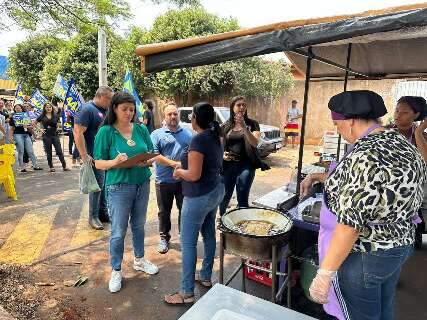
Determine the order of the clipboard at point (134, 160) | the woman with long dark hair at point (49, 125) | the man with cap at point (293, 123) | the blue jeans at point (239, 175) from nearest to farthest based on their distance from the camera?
the clipboard at point (134, 160) < the blue jeans at point (239, 175) < the woman with long dark hair at point (49, 125) < the man with cap at point (293, 123)

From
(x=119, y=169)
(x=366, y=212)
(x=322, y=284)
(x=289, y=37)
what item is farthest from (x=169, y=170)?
(x=366, y=212)

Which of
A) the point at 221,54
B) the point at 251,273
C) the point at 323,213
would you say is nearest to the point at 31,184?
the point at 251,273

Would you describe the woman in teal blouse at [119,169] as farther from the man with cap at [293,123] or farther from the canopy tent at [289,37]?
the man with cap at [293,123]

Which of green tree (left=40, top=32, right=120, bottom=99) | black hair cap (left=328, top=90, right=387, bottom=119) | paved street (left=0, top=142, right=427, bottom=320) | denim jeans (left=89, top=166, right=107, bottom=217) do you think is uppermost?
green tree (left=40, top=32, right=120, bottom=99)

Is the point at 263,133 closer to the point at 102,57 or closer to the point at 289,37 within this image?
the point at 102,57

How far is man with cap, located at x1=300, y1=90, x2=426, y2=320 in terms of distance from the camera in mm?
1584

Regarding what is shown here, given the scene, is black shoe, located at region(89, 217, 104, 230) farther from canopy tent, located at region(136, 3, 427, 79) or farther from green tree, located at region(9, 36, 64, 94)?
green tree, located at region(9, 36, 64, 94)

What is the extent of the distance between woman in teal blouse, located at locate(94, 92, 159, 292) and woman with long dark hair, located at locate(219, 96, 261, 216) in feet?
4.49

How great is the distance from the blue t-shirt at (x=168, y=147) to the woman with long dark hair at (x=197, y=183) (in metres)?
0.97

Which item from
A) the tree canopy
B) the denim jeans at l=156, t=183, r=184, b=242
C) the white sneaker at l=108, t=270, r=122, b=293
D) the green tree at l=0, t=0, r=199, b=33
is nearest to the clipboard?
the denim jeans at l=156, t=183, r=184, b=242

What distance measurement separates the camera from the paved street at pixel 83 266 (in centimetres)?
308

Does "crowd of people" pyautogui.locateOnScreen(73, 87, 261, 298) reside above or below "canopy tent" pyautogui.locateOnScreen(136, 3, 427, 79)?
below

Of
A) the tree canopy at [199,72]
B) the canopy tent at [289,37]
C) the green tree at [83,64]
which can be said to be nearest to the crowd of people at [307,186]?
the canopy tent at [289,37]

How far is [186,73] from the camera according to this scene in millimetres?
13945
